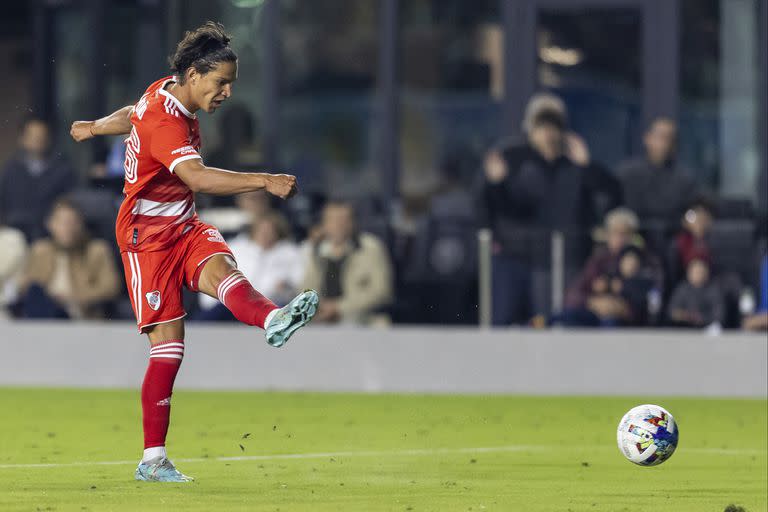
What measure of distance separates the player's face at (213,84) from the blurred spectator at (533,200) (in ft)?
18.6

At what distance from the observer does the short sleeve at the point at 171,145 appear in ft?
26.2

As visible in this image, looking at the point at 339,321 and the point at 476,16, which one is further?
the point at 476,16

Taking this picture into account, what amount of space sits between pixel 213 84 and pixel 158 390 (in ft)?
4.30

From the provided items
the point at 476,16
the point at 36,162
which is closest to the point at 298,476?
the point at 36,162

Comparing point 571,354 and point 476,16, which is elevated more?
point 476,16

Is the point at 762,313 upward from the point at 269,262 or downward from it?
downward

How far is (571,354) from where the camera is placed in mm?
13828

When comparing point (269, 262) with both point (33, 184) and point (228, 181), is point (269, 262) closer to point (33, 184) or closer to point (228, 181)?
point (33, 184)

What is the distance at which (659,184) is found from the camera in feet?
45.6

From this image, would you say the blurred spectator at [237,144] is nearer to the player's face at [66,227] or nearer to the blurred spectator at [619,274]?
the player's face at [66,227]

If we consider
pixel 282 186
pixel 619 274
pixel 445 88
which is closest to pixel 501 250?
pixel 619 274

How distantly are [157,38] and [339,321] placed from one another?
184 inches

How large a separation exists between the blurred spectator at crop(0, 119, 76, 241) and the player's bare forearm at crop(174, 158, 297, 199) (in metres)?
6.87

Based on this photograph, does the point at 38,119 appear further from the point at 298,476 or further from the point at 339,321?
the point at 298,476
